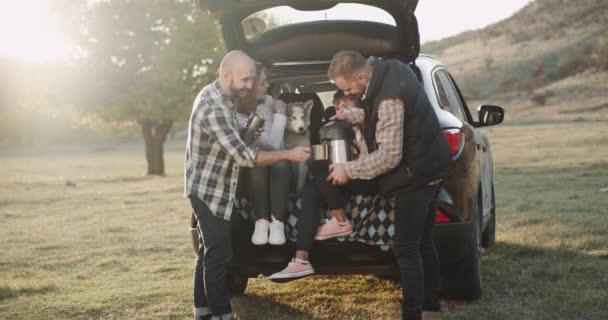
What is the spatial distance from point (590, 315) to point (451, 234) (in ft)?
3.91

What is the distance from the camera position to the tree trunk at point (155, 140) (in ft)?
91.7

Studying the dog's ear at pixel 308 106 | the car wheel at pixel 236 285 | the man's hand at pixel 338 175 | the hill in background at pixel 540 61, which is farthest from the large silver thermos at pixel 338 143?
the hill in background at pixel 540 61

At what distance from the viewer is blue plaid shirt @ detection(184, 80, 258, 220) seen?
429cm

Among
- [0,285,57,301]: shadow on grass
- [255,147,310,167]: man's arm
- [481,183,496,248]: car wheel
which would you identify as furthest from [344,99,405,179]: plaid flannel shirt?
[0,285,57,301]: shadow on grass

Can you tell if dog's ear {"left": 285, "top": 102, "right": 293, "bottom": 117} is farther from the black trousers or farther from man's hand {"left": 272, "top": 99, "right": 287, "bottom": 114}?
the black trousers

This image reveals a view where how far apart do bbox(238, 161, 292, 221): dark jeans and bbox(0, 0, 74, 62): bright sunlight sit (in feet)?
74.2

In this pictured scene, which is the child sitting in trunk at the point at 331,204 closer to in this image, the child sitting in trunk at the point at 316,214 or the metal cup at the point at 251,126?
the child sitting in trunk at the point at 316,214

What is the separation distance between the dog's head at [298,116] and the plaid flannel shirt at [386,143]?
0.82 metres

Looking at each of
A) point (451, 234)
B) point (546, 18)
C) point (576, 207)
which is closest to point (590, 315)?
point (451, 234)

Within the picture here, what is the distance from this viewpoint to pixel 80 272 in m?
7.60

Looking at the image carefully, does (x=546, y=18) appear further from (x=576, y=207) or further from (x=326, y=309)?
(x=326, y=309)

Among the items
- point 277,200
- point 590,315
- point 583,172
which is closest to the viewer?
point 277,200

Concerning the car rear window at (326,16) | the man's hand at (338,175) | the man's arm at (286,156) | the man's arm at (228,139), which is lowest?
the man's hand at (338,175)

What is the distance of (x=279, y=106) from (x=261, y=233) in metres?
0.91
